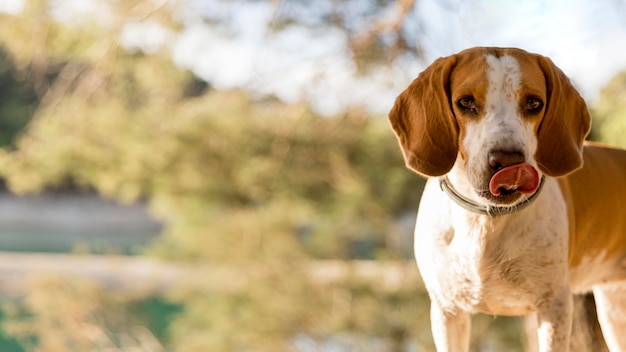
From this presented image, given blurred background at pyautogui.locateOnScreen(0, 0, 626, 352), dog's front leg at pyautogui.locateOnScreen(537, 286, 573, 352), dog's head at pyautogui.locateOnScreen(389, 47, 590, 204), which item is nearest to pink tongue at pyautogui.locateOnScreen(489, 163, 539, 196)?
dog's head at pyautogui.locateOnScreen(389, 47, 590, 204)

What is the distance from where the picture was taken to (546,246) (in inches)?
64.0

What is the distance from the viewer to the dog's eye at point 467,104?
5.02ft

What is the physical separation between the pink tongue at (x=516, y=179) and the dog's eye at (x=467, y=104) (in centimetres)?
16

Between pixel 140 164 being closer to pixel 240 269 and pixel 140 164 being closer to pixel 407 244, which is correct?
pixel 240 269

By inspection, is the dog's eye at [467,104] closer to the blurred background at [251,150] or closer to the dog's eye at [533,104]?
the dog's eye at [533,104]

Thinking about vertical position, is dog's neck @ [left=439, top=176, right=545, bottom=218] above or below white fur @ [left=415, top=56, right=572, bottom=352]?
above

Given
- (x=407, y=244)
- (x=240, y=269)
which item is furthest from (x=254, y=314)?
(x=407, y=244)

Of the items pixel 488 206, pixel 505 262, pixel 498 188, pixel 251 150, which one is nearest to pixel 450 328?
pixel 505 262

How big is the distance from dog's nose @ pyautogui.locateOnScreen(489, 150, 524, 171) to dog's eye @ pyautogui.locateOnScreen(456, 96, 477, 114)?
0.13m

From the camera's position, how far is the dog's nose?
142cm

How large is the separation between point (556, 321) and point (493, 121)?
465 millimetres

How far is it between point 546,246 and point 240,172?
8.09 metres

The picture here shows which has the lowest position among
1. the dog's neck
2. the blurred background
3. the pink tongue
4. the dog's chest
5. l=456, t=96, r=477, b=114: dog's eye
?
the blurred background

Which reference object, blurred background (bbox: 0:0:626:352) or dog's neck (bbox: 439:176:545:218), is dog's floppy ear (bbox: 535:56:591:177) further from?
blurred background (bbox: 0:0:626:352)
